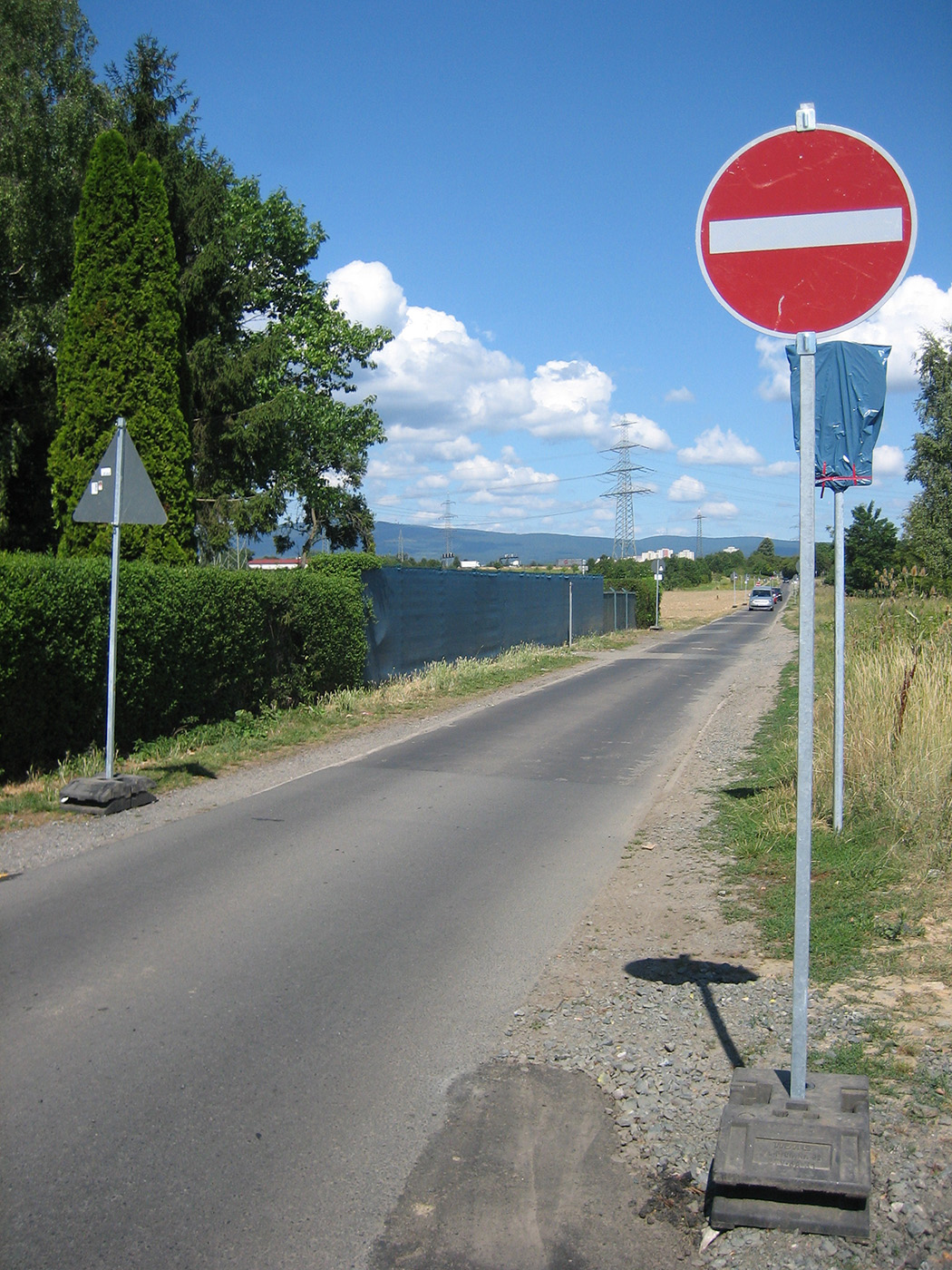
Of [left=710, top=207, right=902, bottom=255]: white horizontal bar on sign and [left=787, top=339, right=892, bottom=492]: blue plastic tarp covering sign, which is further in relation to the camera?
[left=787, top=339, right=892, bottom=492]: blue plastic tarp covering sign

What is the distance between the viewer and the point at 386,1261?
2.92 metres

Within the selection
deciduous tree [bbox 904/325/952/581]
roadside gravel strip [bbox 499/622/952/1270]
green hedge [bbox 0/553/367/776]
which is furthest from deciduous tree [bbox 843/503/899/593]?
roadside gravel strip [bbox 499/622/952/1270]

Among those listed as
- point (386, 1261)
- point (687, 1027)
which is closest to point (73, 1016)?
point (386, 1261)

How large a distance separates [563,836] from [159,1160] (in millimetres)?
5066

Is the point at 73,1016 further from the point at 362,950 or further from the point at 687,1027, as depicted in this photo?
the point at 687,1027

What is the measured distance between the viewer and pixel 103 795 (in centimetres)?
839

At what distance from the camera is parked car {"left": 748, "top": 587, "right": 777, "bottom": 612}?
232 ft

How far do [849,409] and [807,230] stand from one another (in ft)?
14.6

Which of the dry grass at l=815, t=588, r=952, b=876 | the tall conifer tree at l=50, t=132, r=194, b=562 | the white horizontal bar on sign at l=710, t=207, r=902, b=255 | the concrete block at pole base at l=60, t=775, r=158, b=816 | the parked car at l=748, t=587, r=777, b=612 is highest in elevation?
the tall conifer tree at l=50, t=132, r=194, b=562

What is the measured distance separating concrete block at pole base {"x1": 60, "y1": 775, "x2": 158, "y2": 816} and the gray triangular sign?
7.28 feet

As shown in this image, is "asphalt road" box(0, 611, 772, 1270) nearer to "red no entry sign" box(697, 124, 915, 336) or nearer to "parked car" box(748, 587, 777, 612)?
"red no entry sign" box(697, 124, 915, 336)

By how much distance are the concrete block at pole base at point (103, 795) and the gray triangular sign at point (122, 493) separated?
2218 millimetres

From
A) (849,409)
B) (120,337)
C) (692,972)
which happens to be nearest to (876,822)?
(692,972)

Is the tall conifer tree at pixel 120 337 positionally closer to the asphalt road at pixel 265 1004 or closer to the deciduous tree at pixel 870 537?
the asphalt road at pixel 265 1004
